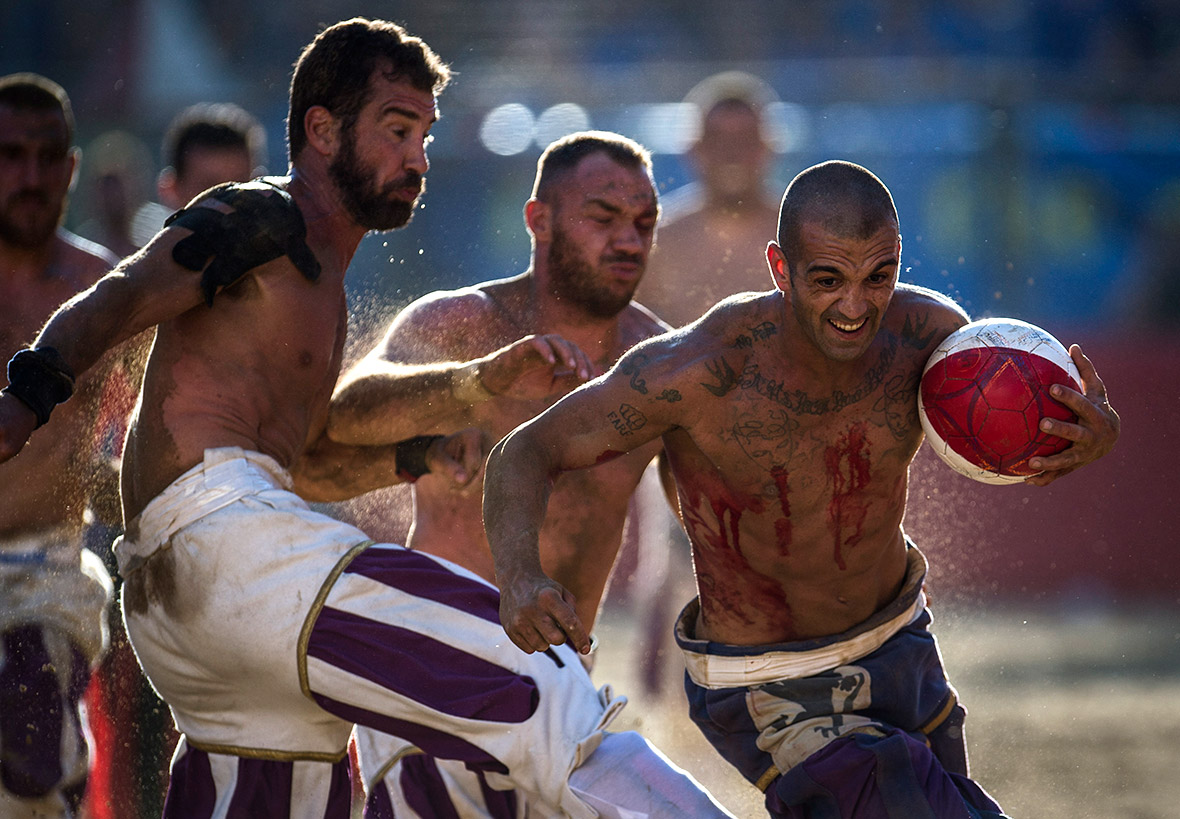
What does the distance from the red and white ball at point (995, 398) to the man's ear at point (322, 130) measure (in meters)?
1.70

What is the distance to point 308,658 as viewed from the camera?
10.9 feet

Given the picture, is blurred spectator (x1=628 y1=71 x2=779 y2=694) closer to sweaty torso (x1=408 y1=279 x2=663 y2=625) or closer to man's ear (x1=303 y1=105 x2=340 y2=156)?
sweaty torso (x1=408 y1=279 x2=663 y2=625)

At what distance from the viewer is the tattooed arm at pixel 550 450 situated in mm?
2928

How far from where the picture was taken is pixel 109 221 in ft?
25.2

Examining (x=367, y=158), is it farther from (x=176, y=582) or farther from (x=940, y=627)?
(x=940, y=627)

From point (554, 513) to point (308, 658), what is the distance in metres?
1.15

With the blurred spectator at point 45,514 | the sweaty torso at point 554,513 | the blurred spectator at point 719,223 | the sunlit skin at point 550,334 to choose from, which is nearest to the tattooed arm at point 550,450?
the sunlit skin at point 550,334

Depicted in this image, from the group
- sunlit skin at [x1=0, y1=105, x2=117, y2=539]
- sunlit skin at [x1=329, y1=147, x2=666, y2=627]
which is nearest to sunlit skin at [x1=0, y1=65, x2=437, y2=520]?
sunlit skin at [x1=329, y1=147, x2=666, y2=627]

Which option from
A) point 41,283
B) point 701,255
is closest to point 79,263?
point 41,283

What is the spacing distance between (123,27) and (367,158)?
462 inches

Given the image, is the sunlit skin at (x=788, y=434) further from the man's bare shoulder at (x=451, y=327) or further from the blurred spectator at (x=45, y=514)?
the blurred spectator at (x=45, y=514)

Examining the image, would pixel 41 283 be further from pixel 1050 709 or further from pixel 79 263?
pixel 1050 709

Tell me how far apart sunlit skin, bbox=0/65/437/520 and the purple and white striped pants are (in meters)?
0.11

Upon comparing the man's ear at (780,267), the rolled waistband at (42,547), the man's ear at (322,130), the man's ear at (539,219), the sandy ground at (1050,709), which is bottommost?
the sandy ground at (1050,709)
